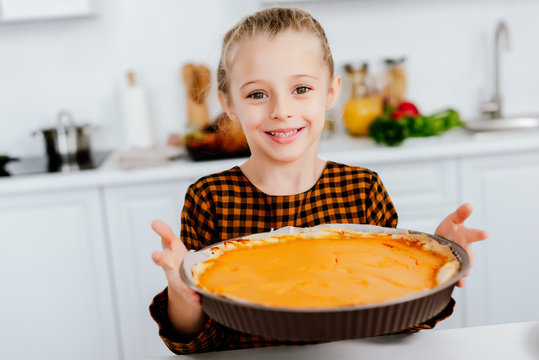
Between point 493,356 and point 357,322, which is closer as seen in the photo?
point 357,322

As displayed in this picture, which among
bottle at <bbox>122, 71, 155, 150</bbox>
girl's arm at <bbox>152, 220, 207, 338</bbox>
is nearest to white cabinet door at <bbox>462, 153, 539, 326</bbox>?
bottle at <bbox>122, 71, 155, 150</bbox>

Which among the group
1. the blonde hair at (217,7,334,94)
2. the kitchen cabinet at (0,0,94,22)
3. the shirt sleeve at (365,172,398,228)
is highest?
the kitchen cabinet at (0,0,94,22)

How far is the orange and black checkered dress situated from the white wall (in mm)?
1446

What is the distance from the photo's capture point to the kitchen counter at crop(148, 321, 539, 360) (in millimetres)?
767

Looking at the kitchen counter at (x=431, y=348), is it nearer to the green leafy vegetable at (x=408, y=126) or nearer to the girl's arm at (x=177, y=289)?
the girl's arm at (x=177, y=289)

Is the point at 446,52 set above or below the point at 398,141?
above

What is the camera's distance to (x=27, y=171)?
7.08 feet

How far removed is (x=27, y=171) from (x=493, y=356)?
1.87 meters

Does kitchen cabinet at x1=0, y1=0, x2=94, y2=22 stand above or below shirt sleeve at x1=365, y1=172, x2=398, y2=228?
above

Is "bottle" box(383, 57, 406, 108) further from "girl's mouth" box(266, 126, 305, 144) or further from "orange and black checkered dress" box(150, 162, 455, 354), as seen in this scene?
"girl's mouth" box(266, 126, 305, 144)

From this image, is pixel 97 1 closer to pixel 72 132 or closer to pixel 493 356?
pixel 72 132

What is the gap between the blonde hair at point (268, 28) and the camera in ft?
3.66

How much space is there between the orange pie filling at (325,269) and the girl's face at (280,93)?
0.80ft

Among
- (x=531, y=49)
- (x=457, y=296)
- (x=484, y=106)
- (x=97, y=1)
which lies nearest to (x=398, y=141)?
(x=457, y=296)
